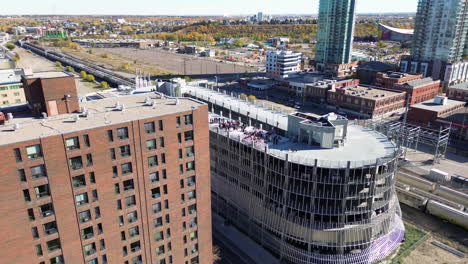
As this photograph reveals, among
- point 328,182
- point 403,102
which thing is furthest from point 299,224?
point 403,102

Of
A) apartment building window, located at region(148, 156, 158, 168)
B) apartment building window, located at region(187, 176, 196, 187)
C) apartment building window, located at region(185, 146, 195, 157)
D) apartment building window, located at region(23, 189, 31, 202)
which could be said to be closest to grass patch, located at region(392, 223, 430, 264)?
apartment building window, located at region(187, 176, 196, 187)

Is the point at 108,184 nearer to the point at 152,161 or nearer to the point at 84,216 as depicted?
the point at 84,216

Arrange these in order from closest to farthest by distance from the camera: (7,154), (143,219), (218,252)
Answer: (7,154)
(143,219)
(218,252)

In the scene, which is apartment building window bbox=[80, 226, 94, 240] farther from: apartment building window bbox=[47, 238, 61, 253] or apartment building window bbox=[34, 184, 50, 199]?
apartment building window bbox=[34, 184, 50, 199]

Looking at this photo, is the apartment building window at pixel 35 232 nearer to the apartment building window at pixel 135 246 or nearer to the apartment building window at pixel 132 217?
the apartment building window at pixel 132 217

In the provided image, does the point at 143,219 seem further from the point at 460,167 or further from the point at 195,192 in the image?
the point at 460,167

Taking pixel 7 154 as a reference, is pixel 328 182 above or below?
below

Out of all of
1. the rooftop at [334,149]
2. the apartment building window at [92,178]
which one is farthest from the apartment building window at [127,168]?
the rooftop at [334,149]

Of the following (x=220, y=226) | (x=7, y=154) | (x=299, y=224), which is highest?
(x=7, y=154)
